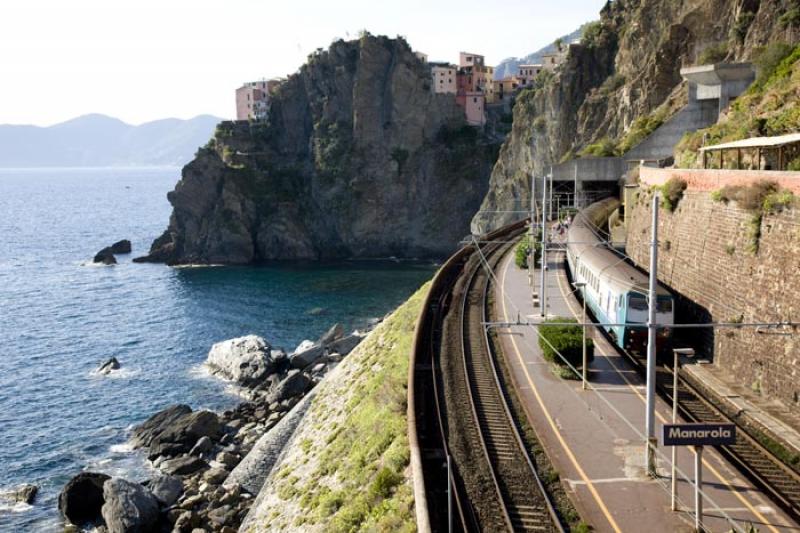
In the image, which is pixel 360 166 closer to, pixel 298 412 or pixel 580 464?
pixel 298 412

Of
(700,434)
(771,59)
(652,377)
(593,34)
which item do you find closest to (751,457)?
(652,377)

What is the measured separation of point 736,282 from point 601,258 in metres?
9.52

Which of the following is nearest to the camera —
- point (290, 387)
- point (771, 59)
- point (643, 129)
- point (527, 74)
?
point (771, 59)

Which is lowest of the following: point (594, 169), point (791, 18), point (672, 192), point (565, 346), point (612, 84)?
point (565, 346)

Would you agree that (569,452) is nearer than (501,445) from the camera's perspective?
Yes

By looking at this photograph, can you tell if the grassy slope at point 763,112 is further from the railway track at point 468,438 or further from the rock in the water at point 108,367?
the rock in the water at point 108,367

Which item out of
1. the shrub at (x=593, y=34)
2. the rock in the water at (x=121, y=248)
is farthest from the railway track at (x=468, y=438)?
the rock in the water at (x=121, y=248)

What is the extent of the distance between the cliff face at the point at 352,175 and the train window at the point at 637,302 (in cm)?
9293

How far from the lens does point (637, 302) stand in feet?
90.1

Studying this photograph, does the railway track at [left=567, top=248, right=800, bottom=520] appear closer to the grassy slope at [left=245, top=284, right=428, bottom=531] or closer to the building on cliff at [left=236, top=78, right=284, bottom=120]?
the grassy slope at [left=245, top=284, right=428, bottom=531]

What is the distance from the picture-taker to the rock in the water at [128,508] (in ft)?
105

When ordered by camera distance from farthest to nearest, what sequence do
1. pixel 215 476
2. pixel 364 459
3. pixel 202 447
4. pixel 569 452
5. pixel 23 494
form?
pixel 202 447 < pixel 23 494 < pixel 215 476 < pixel 364 459 < pixel 569 452

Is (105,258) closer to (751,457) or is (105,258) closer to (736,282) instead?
(736,282)

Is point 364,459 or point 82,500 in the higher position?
point 364,459
